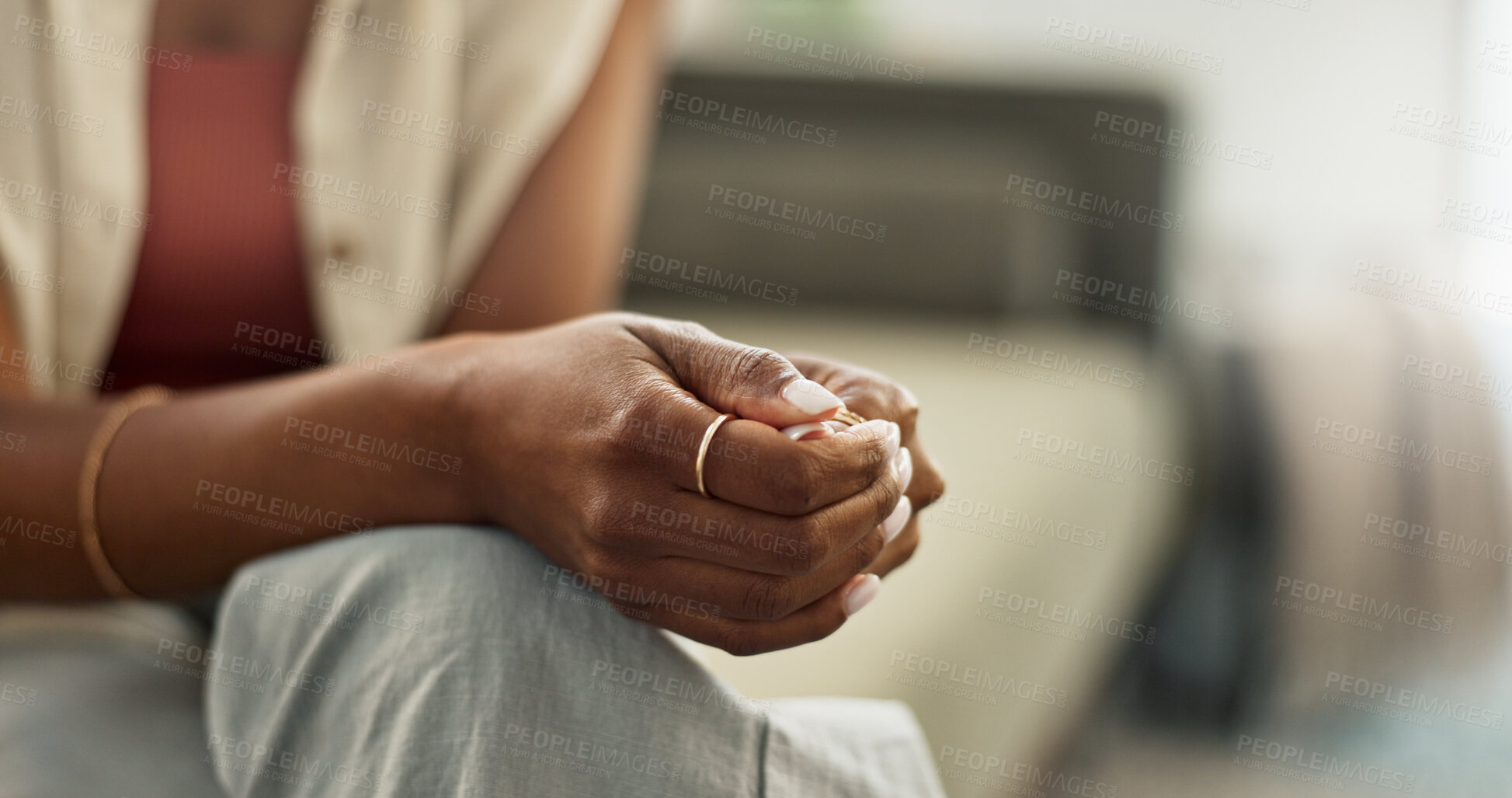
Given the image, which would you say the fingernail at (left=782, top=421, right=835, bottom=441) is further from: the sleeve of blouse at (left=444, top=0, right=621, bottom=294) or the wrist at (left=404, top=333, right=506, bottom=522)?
the sleeve of blouse at (left=444, top=0, right=621, bottom=294)

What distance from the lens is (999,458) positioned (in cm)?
103

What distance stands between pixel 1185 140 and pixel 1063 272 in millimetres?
335

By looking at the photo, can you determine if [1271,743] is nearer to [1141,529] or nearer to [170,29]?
[1141,529]

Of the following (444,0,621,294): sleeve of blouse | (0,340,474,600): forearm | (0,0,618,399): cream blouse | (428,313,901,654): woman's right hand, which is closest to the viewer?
(428,313,901,654): woman's right hand

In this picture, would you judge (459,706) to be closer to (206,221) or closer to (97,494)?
(97,494)

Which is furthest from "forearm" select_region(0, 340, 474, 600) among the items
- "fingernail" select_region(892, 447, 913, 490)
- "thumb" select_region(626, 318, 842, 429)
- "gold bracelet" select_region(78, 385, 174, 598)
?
"fingernail" select_region(892, 447, 913, 490)

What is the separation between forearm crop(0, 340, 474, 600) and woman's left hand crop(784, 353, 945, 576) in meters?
0.21

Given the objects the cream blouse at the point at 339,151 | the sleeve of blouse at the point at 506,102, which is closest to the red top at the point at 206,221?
the cream blouse at the point at 339,151

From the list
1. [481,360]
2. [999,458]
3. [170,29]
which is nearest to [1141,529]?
[999,458]

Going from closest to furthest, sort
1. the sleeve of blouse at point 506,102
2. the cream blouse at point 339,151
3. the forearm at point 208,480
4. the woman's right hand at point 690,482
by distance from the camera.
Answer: the woman's right hand at point 690,482 → the forearm at point 208,480 → the cream blouse at point 339,151 → the sleeve of blouse at point 506,102

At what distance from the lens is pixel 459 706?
413mm

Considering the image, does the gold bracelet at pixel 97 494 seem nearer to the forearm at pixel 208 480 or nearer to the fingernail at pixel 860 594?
the forearm at pixel 208 480

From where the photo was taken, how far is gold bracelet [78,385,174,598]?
0.57 m

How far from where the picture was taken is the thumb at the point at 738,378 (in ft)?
1.39
